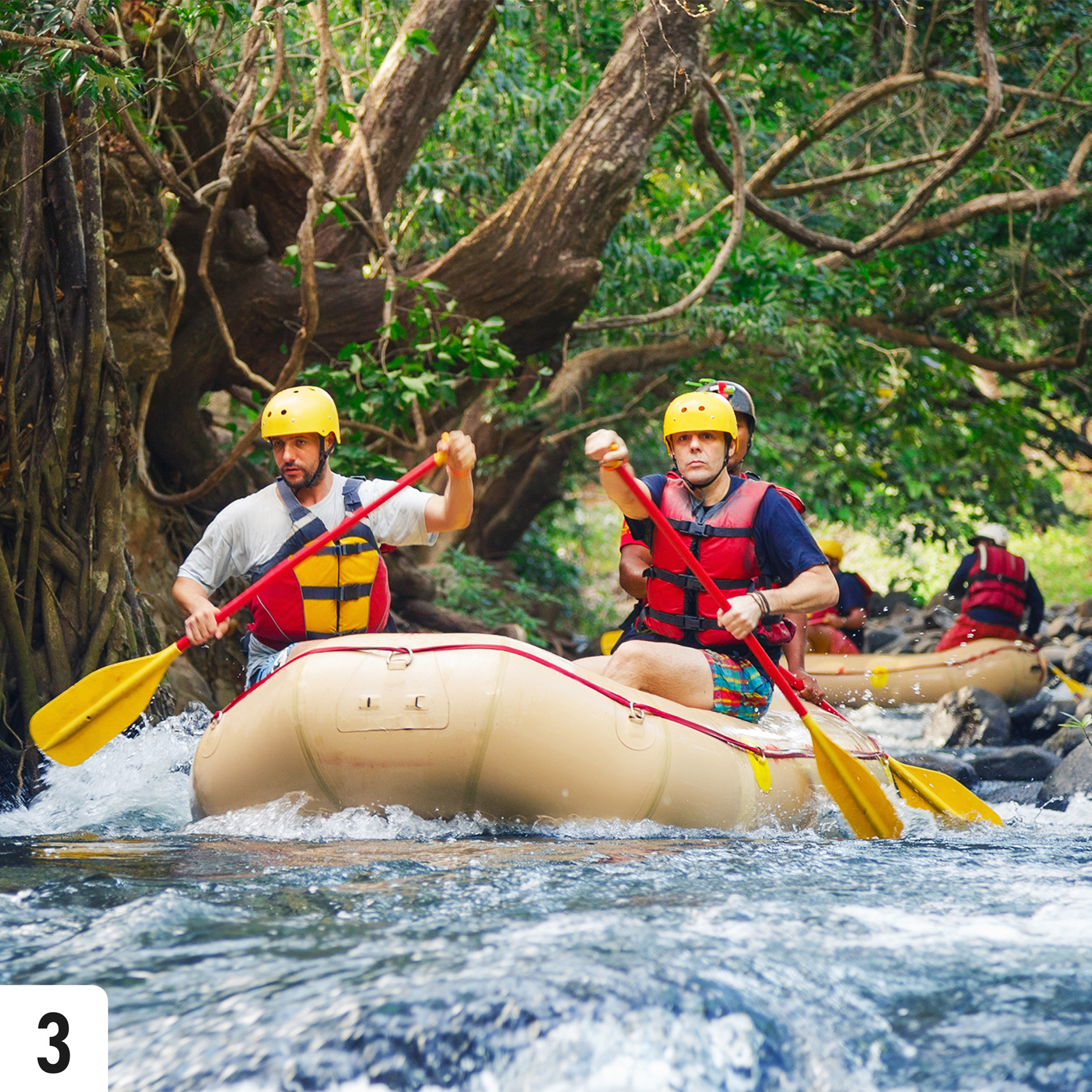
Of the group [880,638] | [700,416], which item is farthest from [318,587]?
[880,638]

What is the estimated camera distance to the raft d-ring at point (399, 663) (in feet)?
10.8

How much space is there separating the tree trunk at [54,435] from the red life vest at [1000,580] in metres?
6.27

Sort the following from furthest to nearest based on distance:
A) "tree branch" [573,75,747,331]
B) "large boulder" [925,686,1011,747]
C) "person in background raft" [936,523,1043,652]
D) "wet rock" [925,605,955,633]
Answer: "wet rock" [925,605,955,633] < "person in background raft" [936,523,1043,652] < "large boulder" [925,686,1011,747] < "tree branch" [573,75,747,331]

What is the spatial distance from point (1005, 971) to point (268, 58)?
5189mm

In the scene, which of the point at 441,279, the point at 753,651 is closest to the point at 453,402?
the point at 441,279

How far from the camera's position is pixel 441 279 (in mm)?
6340

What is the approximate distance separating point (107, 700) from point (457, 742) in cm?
116

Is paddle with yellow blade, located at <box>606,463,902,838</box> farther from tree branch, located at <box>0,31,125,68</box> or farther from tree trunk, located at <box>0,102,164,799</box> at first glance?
tree branch, located at <box>0,31,125,68</box>

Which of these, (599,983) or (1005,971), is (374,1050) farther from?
(1005,971)

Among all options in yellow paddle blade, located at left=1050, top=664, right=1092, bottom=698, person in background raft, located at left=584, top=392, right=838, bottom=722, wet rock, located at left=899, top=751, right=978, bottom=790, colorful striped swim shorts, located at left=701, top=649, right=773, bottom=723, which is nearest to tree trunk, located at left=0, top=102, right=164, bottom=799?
person in background raft, located at left=584, top=392, right=838, bottom=722

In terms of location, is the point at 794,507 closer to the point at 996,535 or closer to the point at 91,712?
the point at 91,712

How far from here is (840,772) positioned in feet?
12.1

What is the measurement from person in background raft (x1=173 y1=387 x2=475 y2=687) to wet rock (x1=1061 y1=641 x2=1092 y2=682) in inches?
294

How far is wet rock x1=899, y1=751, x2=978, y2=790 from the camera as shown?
5469 millimetres
